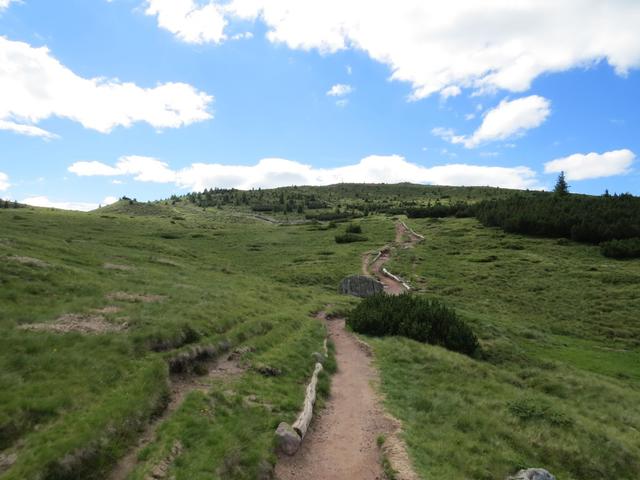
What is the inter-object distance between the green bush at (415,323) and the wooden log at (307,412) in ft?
41.2

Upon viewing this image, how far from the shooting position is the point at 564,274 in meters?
51.6

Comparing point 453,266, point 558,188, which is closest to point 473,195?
point 558,188

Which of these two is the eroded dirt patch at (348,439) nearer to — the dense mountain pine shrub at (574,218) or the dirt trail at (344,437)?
the dirt trail at (344,437)

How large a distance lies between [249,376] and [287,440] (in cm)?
490

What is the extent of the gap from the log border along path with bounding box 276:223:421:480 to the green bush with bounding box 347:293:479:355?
8.34m

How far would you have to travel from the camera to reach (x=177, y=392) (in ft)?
49.1

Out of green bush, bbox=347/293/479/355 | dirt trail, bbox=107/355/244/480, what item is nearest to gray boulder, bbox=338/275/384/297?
green bush, bbox=347/293/479/355

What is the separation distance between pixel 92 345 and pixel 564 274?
52.9m

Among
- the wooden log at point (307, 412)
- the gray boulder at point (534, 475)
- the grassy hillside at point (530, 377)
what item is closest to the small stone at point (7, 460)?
the wooden log at point (307, 412)

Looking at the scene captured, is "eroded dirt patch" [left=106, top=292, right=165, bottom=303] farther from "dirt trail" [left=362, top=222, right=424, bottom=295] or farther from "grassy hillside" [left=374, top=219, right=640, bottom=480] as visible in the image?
"dirt trail" [left=362, top=222, right=424, bottom=295]

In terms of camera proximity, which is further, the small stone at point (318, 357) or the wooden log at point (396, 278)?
the wooden log at point (396, 278)

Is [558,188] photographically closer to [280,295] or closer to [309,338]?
[280,295]

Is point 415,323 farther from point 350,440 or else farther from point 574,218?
point 574,218

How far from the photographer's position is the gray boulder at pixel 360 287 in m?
46.5
